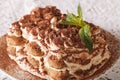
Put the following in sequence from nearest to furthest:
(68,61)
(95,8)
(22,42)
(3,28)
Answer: (68,61), (22,42), (3,28), (95,8)

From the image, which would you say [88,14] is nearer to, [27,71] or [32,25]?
[32,25]

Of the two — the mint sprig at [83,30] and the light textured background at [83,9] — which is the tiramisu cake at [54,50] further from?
the light textured background at [83,9]

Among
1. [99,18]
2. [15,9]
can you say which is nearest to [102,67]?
[99,18]

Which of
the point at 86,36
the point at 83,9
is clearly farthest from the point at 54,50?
the point at 83,9

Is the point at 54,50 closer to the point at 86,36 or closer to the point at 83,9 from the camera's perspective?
the point at 86,36

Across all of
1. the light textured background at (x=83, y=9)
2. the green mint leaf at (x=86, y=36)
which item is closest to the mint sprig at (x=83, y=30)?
the green mint leaf at (x=86, y=36)

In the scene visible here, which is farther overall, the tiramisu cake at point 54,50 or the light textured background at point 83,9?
the light textured background at point 83,9
